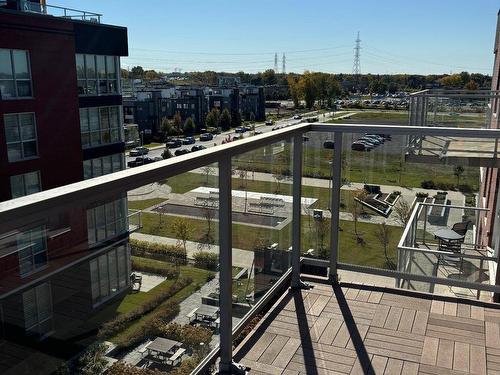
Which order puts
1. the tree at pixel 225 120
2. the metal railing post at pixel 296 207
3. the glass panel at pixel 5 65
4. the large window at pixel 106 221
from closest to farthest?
the large window at pixel 106 221 < the metal railing post at pixel 296 207 < the glass panel at pixel 5 65 < the tree at pixel 225 120

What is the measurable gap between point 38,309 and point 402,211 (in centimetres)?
282

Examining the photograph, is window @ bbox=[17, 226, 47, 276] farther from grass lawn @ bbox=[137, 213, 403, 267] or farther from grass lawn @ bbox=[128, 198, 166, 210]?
grass lawn @ bbox=[137, 213, 403, 267]

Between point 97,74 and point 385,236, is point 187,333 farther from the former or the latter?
point 97,74

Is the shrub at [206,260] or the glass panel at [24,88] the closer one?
the shrub at [206,260]

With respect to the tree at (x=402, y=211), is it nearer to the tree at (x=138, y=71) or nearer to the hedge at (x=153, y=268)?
the hedge at (x=153, y=268)

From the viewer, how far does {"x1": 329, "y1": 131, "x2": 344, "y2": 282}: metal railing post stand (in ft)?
11.3

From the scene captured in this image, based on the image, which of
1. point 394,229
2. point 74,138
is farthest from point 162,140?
point 394,229

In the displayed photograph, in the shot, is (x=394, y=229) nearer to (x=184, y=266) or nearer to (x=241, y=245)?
(x=241, y=245)

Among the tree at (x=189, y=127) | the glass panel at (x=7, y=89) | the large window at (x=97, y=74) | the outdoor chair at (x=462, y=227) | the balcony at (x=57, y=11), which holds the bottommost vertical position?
the tree at (x=189, y=127)

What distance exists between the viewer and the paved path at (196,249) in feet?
5.45

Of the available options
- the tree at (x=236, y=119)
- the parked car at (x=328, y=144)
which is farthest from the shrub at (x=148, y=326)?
the tree at (x=236, y=119)

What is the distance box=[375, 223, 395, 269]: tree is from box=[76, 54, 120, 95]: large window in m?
16.1

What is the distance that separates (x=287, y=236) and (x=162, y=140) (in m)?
50.5

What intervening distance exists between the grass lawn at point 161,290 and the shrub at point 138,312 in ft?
0.05
